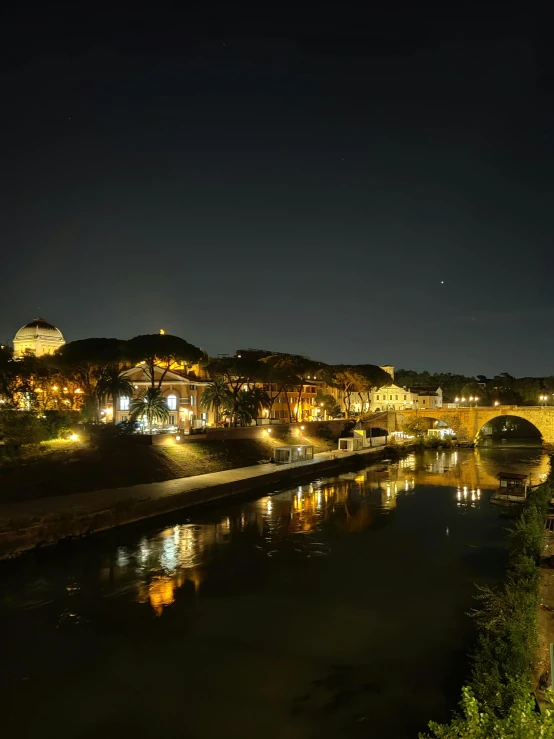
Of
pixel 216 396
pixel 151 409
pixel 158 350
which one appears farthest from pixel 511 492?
pixel 158 350

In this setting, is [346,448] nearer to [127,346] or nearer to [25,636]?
[127,346]

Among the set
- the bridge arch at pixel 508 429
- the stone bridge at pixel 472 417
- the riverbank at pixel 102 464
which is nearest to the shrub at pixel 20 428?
the riverbank at pixel 102 464

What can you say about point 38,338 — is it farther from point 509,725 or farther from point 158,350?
point 509,725

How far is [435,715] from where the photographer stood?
39.6 ft

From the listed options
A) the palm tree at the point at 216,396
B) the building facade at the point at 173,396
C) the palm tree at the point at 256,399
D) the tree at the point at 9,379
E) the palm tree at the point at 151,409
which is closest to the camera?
the palm tree at the point at 151,409

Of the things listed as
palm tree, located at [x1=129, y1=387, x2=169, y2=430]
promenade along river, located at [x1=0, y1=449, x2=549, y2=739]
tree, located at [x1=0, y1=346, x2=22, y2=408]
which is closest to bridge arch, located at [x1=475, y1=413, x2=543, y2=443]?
palm tree, located at [x1=129, y1=387, x2=169, y2=430]

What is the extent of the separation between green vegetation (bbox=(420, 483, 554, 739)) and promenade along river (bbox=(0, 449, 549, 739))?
5.21ft

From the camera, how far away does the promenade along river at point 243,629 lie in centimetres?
1247

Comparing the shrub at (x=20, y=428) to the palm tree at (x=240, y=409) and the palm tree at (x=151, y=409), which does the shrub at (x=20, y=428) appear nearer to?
the palm tree at (x=151, y=409)

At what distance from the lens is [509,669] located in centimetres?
1081

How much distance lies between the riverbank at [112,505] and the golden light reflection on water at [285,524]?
215 cm

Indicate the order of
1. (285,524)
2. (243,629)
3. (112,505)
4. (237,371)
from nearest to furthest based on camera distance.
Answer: (243,629)
(112,505)
(285,524)
(237,371)

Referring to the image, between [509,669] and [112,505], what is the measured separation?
2339 cm

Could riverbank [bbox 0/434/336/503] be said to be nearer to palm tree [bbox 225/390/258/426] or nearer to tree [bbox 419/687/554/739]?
palm tree [bbox 225/390/258/426]
